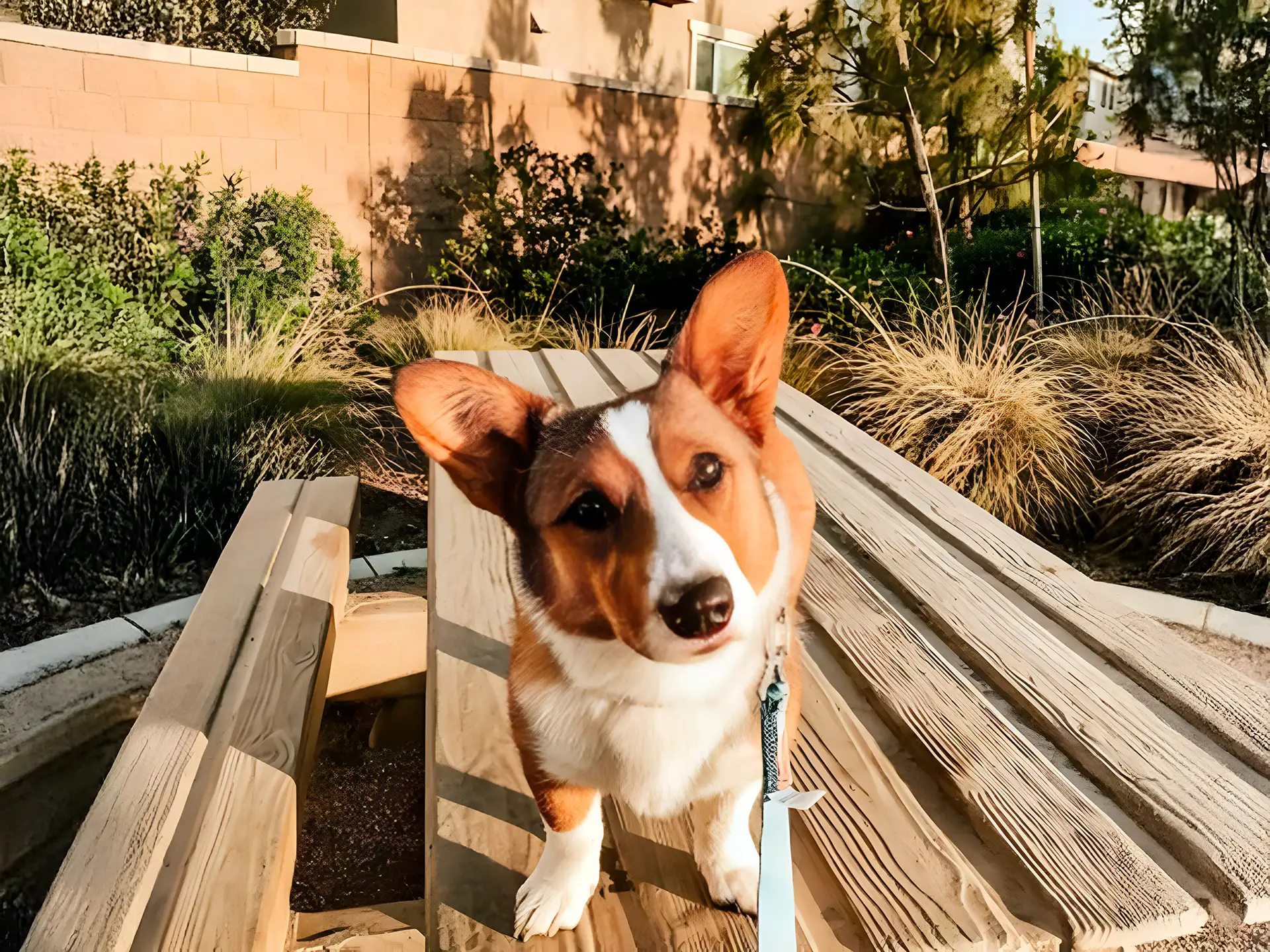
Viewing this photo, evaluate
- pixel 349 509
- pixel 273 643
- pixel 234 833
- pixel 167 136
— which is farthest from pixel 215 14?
pixel 234 833

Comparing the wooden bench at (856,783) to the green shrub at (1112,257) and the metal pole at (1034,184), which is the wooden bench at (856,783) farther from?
the metal pole at (1034,184)

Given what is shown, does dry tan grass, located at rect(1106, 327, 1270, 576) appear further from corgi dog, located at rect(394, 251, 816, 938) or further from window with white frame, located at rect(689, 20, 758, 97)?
window with white frame, located at rect(689, 20, 758, 97)

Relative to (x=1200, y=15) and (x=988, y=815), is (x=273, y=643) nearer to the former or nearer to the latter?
(x=988, y=815)

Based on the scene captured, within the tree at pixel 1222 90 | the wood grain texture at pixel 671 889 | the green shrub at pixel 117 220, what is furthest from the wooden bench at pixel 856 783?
the tree at pixel 1222 90

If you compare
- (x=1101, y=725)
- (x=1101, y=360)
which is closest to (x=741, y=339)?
(x=1101, y=725)

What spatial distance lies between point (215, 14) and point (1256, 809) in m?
9.74

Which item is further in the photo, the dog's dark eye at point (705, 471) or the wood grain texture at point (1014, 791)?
the wood grain texture at point (1014, 791)

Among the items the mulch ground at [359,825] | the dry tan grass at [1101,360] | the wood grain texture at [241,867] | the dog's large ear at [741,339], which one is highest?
the dog's large ear at [741,339]

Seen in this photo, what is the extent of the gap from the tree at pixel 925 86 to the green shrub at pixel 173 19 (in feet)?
15.6

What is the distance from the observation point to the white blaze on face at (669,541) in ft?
2.35

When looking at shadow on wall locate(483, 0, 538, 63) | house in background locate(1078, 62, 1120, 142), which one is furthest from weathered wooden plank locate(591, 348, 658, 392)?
shadow on wall locate(483, 0, 538, 63)

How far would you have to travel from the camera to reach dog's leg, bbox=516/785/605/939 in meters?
0.97

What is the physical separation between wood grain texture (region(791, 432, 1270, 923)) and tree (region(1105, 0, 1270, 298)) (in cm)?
396

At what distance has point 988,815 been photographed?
3.59 ft
